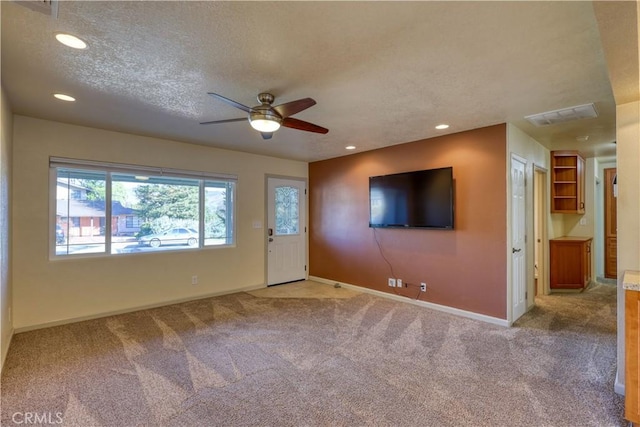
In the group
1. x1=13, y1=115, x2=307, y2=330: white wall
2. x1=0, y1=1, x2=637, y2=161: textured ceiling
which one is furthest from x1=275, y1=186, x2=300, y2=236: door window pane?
x1=0, y1=1, x2=637, y2=161: textured ceiling

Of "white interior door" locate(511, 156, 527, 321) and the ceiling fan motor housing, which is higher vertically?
the ceiling fan motor housing

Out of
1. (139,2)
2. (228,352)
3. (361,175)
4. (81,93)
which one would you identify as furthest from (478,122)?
(81,93)

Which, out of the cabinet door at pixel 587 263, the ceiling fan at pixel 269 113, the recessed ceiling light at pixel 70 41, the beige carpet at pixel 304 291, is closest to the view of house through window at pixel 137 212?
the beige carpet at pixel 304 291

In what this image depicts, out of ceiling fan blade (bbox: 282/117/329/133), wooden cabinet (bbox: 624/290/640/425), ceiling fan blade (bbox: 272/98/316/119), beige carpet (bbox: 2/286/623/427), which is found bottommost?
beige carpet (bbox: 2/286/623/427)

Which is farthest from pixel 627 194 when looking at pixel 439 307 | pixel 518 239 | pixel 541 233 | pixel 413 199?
pixel 541 233

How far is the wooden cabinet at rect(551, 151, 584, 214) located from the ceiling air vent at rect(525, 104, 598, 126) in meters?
2.26

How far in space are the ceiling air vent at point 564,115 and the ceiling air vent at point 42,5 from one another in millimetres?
4107

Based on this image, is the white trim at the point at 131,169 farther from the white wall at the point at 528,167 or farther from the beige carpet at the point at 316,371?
the white wall at the point at 528,167

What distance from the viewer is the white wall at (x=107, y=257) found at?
3.47 metres

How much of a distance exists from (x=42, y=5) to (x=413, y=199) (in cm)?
407

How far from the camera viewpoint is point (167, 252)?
14.9ft

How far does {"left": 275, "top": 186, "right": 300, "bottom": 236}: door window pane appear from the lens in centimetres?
592

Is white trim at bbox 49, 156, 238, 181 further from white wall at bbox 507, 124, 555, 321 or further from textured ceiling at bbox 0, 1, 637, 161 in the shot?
white wall at bbox 507, 124, 555, 321

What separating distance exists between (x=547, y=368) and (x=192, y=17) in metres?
3.75
